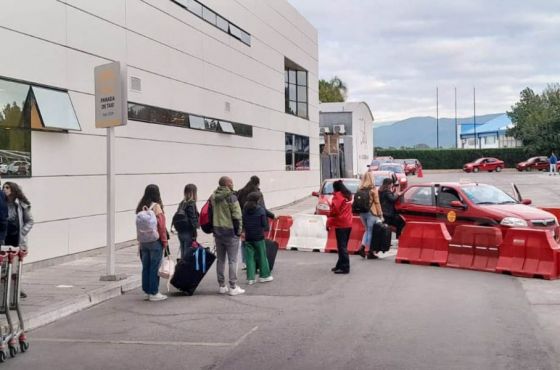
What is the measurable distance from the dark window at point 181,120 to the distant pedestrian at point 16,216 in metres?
7.04

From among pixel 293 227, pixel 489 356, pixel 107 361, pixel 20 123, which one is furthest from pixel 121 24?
pixel 489 356

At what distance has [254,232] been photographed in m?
10.6

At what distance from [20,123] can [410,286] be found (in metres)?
7.38

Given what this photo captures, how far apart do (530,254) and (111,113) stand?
741cm

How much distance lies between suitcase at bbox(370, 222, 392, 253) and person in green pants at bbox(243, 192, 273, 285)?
3.15m

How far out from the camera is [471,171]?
6297 centimetres

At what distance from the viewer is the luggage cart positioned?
21.3 ft

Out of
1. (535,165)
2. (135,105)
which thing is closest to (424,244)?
(135,105)

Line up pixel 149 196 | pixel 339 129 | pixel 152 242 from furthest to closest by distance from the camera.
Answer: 1. pixel 339 129
2. pixel 149 196
3. pixel 152 242

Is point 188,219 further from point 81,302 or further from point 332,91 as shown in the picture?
point 332,91

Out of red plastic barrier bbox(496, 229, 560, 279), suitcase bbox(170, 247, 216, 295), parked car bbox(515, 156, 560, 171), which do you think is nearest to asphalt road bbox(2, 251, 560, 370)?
suitcase bbox(170, 247, 216, 295)

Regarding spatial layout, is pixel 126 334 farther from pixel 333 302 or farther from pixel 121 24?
pixel 121 24

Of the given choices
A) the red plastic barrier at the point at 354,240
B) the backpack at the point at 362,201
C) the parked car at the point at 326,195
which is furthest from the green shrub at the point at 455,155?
the backpack at the point at 362,201

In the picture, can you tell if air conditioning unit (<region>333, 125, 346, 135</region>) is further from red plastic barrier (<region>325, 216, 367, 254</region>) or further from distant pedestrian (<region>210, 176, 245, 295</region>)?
distant pedestrian (<region>210, 176, 245, 295</region>)
